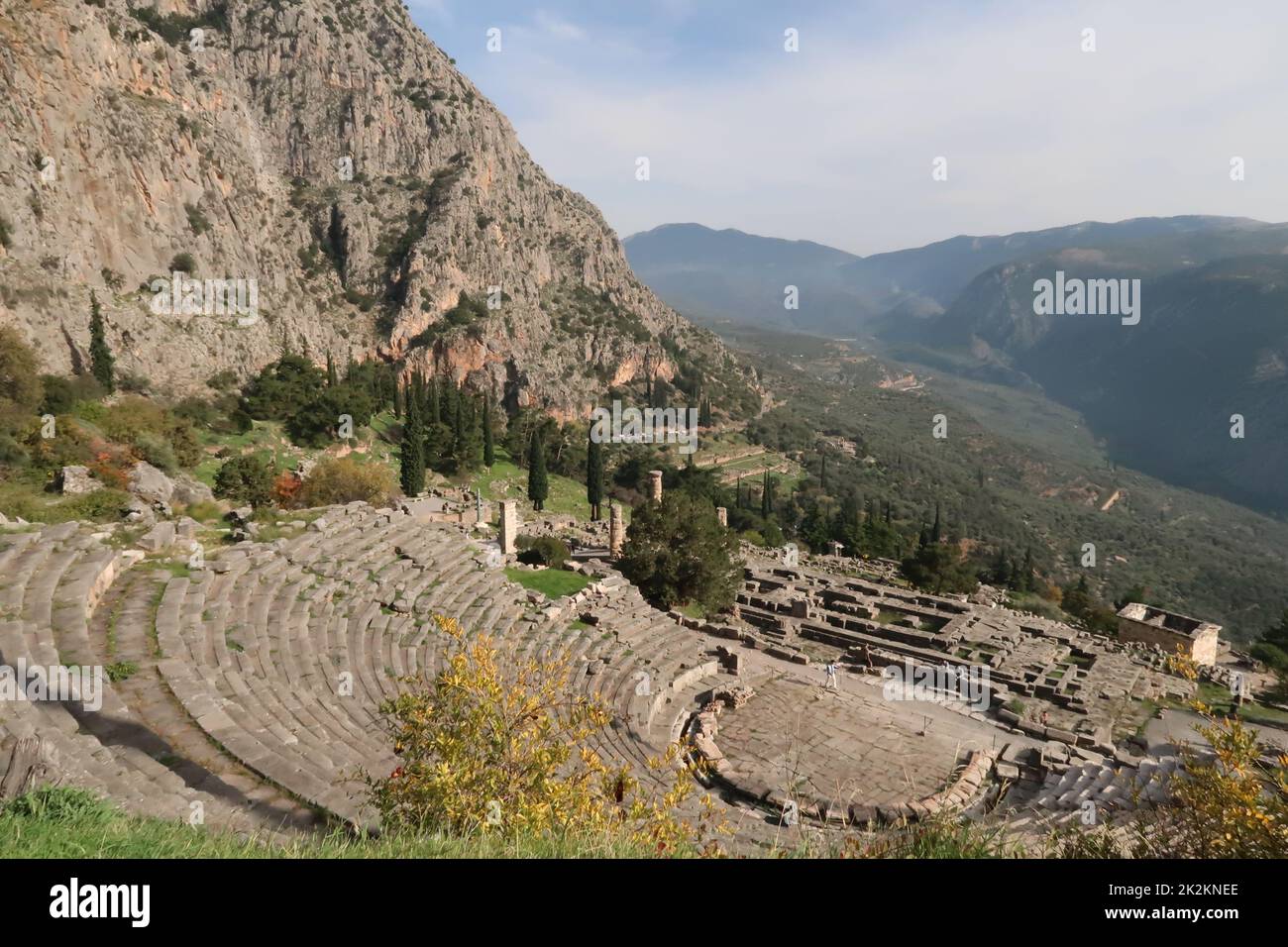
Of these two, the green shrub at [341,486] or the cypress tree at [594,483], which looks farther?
the cypress tree at [594,483]

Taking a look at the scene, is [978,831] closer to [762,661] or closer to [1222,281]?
[762,661]

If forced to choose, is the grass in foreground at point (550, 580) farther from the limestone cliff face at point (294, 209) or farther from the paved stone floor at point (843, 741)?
the limestone cliff face at point (294, 209)

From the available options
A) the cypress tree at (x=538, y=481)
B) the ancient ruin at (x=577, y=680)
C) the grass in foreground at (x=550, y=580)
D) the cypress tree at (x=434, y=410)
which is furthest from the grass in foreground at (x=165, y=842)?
the cypress tree at (x=434, y=410)

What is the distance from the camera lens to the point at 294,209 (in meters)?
72.9

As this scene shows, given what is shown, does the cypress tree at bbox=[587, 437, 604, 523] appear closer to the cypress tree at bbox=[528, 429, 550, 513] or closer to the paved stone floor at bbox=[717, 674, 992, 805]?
the cypress tree at bbox=[528, 429, 550, 513]

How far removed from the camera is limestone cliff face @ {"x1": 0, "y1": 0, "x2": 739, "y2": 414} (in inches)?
1574

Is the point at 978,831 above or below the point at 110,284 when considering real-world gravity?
below

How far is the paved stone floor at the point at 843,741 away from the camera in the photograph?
15.6 m

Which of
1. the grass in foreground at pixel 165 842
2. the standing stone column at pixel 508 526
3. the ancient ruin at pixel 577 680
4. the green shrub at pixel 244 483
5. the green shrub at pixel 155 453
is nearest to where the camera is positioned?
the grass in foreground at pixel 165 842

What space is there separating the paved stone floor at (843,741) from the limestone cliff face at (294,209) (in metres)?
40.8

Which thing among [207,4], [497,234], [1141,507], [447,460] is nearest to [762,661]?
[447,460]

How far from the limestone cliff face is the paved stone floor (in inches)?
1608

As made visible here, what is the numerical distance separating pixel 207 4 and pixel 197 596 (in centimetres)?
9494
